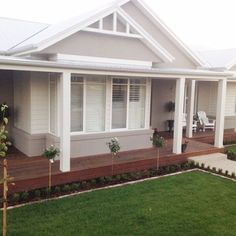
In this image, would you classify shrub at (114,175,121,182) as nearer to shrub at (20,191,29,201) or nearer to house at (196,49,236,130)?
shrub at (20,191,29,201)

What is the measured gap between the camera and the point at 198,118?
55.2 ft

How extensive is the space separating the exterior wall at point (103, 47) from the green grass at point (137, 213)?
501 centimetres

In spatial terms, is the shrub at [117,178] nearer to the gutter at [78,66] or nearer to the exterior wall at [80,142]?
the exterior wall at [80,142]

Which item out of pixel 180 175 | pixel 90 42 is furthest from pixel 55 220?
pixel 90 42

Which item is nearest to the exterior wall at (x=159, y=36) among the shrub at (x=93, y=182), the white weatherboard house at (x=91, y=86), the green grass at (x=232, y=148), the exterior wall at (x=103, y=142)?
the white weatherboard house at (x=91, y=86)

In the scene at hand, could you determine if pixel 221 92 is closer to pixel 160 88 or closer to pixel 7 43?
pixel 160 88

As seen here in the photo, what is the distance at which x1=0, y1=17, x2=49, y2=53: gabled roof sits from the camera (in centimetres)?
1272

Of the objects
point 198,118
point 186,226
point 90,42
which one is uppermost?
point 90,42

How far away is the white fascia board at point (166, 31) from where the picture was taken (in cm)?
1279

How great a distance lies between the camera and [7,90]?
11492 mm

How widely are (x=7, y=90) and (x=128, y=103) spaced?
464 centimetres

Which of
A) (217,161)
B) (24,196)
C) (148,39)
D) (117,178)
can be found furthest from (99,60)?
(217,161)

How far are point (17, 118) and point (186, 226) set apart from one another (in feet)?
24.8

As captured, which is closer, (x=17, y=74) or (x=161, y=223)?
(x=161, y=223)
